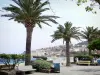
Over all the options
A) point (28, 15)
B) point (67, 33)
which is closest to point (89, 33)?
point (67, 33)

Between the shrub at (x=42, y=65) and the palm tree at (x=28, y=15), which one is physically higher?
the palm tree at (x=28, y=15)

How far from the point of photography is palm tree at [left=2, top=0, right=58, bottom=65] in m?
34.6

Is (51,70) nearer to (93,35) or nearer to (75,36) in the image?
(75,36)

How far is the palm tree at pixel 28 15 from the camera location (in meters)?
34.6

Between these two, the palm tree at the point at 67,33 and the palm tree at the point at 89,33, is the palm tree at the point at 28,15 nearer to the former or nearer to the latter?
the palm tree at the point at 67,33

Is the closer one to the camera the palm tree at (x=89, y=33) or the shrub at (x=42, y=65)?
the shrub at (x=42, y=65)

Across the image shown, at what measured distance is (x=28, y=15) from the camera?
3462 centimetres

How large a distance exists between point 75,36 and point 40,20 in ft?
68.9

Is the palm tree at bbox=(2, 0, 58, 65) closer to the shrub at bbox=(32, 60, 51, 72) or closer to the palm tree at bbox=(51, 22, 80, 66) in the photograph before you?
the shrub at bbox=(32, 60, 51, 72)

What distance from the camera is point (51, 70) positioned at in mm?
28469

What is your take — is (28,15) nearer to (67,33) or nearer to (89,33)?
(67,33)

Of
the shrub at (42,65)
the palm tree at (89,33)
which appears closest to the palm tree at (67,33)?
the palm tree at (89,33)

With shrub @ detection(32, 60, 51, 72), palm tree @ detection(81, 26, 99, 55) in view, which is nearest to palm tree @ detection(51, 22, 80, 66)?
palm tree @ detection(81, 26, 99, 55)

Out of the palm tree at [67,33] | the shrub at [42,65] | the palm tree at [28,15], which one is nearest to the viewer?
the shrub at [42,65]
